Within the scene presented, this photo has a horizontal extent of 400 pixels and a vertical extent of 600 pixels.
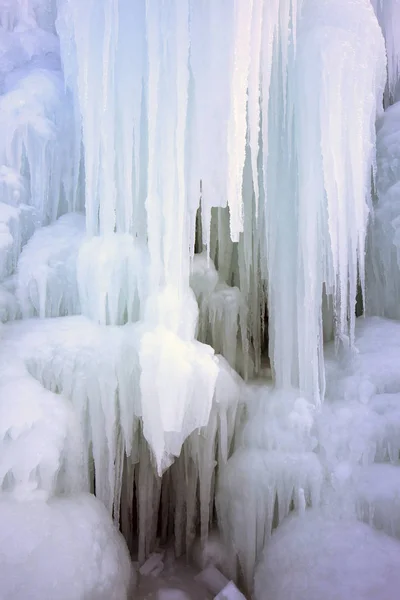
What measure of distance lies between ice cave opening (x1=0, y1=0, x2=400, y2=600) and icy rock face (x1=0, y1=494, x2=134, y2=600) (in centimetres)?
1

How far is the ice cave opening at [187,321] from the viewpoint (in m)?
2.94

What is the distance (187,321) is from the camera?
136 inches

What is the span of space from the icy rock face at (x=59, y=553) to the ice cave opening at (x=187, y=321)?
0.01 metres

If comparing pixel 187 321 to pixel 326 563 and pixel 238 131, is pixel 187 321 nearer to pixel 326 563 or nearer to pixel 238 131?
pixel 238 131

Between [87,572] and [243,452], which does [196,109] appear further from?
[87,572]

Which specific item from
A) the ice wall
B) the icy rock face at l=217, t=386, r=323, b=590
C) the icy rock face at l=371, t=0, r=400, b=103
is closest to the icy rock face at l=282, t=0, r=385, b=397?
the ice wall

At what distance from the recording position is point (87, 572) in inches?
104

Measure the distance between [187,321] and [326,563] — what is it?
1784 millimetres

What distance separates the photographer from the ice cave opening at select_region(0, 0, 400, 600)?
294cm

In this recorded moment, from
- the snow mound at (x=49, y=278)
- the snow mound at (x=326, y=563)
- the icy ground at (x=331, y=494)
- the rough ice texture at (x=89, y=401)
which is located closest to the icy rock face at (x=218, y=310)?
the icy ground at (x=331, y=494)

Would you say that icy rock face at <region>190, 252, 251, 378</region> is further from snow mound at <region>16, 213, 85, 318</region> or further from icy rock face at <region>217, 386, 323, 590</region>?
snow mound at <region>16, 213, 85, 318</region>

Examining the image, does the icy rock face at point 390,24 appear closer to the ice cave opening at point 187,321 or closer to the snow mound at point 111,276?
the ice cave opening at point 187,321

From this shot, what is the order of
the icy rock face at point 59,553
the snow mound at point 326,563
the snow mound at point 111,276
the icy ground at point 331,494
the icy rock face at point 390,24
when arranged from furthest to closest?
1. the icy rock face at point 390,24
2. the snow mound at point 111,276
3. the icy ground at point 331,494
4. the snow mound at point 326,563
5. the icy rock face at point 59,553

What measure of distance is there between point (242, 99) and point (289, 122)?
0.70 m
